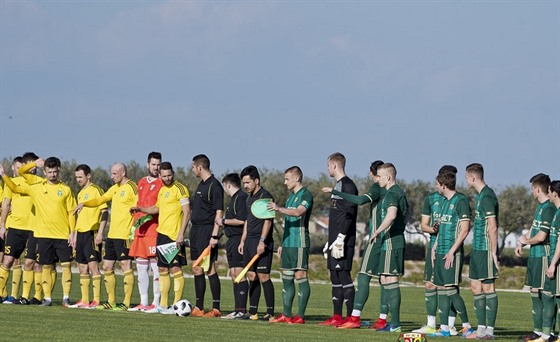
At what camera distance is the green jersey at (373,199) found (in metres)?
17.0

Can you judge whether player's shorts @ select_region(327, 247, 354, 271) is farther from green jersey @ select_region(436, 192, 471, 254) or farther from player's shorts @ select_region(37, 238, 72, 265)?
player's shorts @ select_region(37, 238, 72, 265)

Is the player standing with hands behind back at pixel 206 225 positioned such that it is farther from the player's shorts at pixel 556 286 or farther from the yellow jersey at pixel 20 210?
the player's shorts at pixel 556 286

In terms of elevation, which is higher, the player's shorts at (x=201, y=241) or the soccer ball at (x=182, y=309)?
the player's shorts at (x=201, y=241)

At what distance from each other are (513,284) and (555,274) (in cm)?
3465

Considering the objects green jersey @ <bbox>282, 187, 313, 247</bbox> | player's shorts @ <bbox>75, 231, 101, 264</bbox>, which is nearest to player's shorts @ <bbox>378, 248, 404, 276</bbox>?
green jersey @ <bbox>282, 187, 313, 247</bbox>

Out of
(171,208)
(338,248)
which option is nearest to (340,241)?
(338,248)

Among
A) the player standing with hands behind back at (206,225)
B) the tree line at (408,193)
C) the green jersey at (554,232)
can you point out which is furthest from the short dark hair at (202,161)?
the tree line at (408,193)

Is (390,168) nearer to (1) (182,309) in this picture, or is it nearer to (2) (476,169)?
(2) (476,169)

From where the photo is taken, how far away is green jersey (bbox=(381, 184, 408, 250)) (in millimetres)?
16922

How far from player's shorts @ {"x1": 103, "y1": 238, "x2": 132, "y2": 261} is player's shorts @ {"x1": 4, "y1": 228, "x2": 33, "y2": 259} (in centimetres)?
169

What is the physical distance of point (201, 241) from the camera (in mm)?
19344

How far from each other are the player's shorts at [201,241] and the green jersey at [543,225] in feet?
18.8

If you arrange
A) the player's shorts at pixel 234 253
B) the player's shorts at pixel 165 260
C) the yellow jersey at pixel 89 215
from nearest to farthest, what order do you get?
the player's shorts at pixel 234 253
the player's shorts at pixel 165 260
the yellow jersey at pixel 89 215

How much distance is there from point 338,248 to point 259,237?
1.80 m
